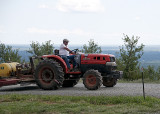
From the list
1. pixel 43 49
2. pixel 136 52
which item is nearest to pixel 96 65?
pixel 136 52

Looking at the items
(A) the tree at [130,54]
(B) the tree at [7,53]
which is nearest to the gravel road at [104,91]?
(A) the tree at [130,54]

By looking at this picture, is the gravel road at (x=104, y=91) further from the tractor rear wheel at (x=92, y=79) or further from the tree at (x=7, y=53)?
the tree at (x=7, y=53)

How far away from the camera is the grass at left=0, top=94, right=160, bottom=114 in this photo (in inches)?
433

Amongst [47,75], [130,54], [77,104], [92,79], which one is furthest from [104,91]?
[130,54]

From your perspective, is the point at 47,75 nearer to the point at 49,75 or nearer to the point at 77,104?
the point at 49,75

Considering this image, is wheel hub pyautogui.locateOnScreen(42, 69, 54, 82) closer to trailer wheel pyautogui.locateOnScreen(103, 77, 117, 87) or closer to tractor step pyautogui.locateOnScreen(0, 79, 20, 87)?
tractor step pyautogui.locateOnScreen(0, 79, 20, 87)

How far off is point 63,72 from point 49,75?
0.78m

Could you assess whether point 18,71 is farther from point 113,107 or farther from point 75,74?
point 113,107

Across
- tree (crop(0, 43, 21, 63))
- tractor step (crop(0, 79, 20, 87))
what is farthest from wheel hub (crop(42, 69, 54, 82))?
tree (crop(0, 43, 21, 63))

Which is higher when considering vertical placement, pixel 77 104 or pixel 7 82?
pixel 7 82

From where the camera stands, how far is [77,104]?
39.2 ft

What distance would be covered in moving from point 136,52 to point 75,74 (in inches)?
625

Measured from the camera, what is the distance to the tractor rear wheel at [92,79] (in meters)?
15.8

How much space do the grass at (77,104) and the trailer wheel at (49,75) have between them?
2672 millimetres
